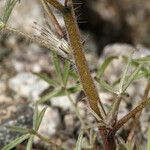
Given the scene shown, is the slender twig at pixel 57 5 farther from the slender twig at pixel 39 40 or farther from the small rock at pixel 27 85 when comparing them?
the small rock at pixel 27 85

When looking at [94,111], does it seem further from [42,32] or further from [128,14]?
[128,14]

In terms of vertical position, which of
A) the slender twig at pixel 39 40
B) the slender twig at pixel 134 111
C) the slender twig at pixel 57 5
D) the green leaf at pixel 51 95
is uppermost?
the slender twig at pixel 57 5

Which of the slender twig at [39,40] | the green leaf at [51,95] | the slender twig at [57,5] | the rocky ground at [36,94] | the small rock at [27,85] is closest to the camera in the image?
the slender twig at [57,5]

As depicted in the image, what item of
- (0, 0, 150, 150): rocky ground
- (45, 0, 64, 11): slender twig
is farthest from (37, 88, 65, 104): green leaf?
(45, 0, 64, 11): slender twig

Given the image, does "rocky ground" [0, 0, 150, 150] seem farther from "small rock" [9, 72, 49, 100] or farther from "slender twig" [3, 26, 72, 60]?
"slender twig" [3, 26, 72, 60]

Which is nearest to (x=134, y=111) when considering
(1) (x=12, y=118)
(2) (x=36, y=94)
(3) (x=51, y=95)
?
(3) (x=51, y=95)

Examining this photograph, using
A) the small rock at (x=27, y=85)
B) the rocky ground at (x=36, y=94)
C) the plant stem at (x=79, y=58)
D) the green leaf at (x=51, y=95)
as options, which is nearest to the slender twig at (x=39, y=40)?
the plant stem at (x=79, y=58)

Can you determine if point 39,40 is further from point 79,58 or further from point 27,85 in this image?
point 27,85
